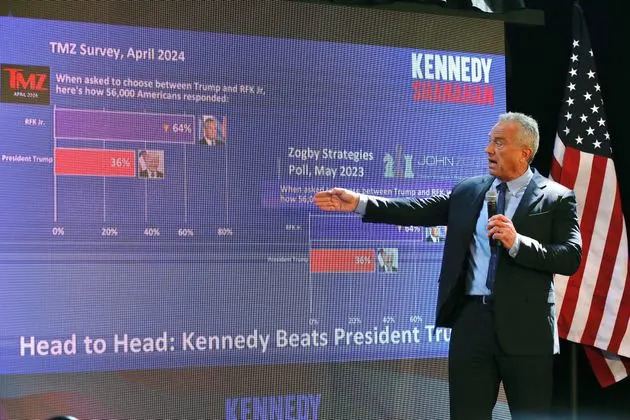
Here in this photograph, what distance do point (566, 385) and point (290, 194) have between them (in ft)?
6.90

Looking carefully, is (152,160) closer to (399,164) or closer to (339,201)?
(339,201)

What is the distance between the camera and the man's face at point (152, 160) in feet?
12.3

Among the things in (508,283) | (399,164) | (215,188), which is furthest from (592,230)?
(215,188)

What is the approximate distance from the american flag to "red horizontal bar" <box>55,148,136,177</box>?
242 centimetres

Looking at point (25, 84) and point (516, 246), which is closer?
point (516, 246)

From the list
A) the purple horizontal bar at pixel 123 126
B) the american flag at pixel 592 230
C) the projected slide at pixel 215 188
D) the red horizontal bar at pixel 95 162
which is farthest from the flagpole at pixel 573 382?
the red horizontal bar at pixel 95 162

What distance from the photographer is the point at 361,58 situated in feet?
13.7

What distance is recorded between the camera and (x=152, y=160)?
3764mm

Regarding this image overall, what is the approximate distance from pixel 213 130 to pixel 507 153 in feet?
4.66

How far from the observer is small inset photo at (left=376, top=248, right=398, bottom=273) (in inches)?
163

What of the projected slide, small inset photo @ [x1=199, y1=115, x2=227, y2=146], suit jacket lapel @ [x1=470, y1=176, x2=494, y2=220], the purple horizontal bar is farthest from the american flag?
the purple horizontal bar

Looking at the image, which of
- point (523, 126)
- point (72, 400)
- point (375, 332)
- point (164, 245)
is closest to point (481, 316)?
point (523, 126)

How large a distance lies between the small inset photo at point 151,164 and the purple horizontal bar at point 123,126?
0.06 metres

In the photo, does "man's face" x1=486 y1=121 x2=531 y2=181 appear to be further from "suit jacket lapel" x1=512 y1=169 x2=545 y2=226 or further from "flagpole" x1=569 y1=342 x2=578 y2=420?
"flagpole" x1=569 y1=342 x2=578 y2=420
